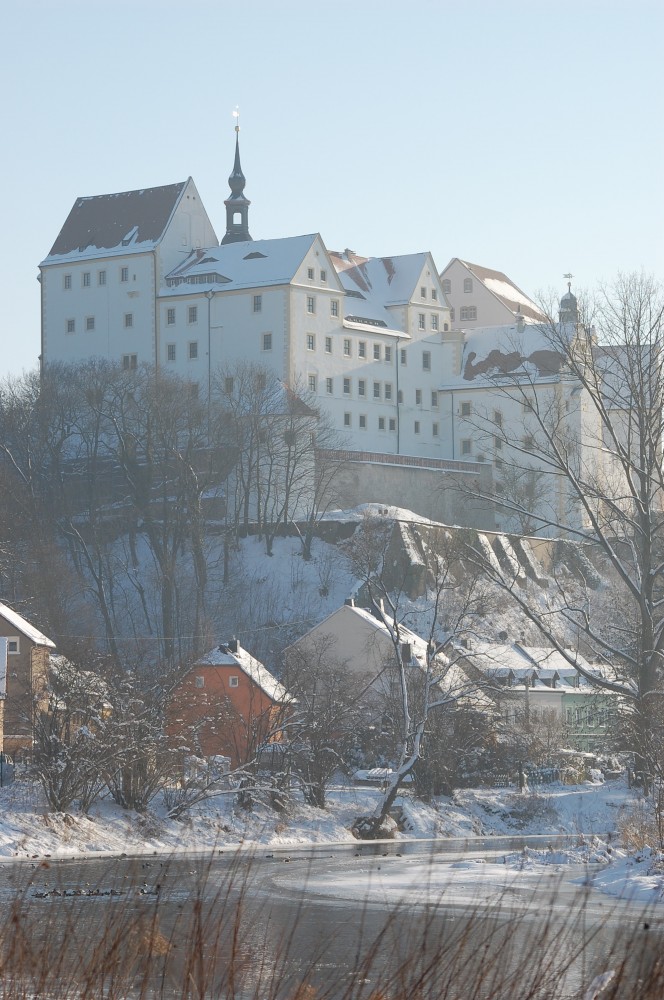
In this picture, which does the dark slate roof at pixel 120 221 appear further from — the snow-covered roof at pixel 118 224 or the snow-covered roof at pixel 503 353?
the snow-covered roof at pixel 503 353

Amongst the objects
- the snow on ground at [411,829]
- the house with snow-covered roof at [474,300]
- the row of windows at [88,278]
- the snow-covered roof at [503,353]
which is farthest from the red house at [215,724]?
the house with snow-covered roof at [474,300]

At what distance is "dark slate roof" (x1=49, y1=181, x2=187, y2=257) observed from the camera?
9719cm

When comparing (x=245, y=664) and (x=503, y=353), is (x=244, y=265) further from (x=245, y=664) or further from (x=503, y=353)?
(x=245, y=664)

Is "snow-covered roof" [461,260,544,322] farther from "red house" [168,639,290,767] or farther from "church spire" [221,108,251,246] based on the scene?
"red house" [168,639,290,767]

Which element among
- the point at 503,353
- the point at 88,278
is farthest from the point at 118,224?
the point at 503,353

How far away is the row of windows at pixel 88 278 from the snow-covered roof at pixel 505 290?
3446cm

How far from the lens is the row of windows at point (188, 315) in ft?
305

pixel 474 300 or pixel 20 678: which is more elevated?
pixel 474 300

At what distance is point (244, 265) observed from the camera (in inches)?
3762

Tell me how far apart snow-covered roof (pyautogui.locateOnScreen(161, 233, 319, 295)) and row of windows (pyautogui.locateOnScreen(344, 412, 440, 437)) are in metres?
8.96

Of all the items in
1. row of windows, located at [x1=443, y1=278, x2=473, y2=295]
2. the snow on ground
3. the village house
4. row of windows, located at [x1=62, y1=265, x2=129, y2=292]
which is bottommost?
the snow on ground

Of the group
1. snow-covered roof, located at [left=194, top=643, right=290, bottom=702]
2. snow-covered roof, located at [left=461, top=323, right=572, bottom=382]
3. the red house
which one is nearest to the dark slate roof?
snow-covered roof, located at [left=461, top=323, right=572, bottom=382]

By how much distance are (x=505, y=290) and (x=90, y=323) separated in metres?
42.1

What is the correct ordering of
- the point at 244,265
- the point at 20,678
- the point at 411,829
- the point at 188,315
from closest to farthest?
the point at 411,829, the point at 20,678, the point at 188,315, the point at 244,265
